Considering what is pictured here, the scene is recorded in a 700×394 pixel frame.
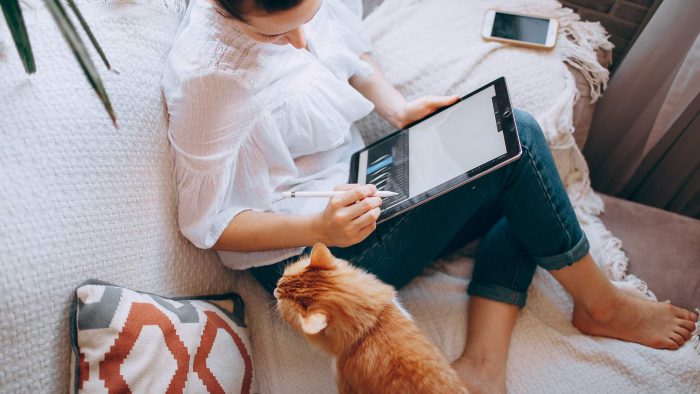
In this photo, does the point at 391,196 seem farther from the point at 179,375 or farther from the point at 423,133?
the point at 179,375

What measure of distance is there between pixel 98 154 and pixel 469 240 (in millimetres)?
822

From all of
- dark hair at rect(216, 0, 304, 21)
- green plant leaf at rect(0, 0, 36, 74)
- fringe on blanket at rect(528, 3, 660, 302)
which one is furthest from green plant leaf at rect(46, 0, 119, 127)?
fringe on blanket at rect(528, 3, 660, 302)

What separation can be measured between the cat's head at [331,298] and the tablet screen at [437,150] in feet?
0.50

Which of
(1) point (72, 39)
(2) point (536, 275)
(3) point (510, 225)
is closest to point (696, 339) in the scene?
(2) point (536, 275)

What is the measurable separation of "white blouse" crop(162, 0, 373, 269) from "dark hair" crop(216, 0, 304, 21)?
107 mm

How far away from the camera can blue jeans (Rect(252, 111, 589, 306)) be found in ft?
2.74

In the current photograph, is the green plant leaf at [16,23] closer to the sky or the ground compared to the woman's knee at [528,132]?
closer to the sky

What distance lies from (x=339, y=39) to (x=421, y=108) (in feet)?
0.82

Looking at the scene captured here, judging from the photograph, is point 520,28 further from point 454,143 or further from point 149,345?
point 149,345

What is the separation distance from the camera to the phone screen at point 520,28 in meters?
1.14

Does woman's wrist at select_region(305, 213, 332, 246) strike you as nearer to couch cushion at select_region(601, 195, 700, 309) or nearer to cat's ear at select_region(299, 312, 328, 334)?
cat's ear at select_region(299, 312, 328, 334)

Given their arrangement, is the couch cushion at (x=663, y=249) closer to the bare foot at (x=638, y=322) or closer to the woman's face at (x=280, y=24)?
Answer: the bare foot at (x=638, y=322)

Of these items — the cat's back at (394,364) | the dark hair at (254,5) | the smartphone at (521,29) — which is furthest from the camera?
the smartphone at (521,29)

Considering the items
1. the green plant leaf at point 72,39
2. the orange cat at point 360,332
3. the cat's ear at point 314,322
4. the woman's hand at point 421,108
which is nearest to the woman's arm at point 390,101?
the woman's hand at point 421,108
